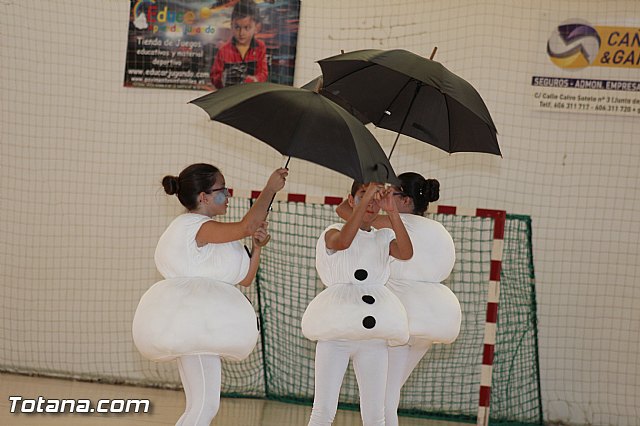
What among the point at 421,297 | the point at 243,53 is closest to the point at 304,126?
the point at 421,297

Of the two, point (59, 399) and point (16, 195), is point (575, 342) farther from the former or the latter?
point (16, 195)

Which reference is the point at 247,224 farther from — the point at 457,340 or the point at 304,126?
the point at 457,340

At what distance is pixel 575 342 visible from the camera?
7.68 m

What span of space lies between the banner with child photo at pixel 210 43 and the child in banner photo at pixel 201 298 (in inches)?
150

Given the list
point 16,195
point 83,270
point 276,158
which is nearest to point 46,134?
point 16,195

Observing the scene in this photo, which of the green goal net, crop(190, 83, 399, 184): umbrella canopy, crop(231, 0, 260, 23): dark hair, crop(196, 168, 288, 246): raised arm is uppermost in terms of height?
crop(231, 0, 260, 23): dark hair

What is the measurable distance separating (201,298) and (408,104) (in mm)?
1676

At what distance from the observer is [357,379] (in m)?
4.49

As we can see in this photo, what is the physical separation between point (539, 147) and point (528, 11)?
120cm

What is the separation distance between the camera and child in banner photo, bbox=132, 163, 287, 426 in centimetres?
411

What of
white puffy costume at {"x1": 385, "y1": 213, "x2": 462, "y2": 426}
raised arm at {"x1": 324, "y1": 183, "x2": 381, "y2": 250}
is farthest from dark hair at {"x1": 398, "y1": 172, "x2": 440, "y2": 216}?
raised arm at {"x1": 324, "y1": 183, "x2": 381, "y2": 250}

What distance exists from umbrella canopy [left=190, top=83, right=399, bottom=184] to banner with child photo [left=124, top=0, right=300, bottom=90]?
3.93 metres

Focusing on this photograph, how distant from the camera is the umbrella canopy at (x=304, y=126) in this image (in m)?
3.93

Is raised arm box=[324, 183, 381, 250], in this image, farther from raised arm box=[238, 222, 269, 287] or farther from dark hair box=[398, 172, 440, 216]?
dark hair box=[398, 172, 440, 216]
